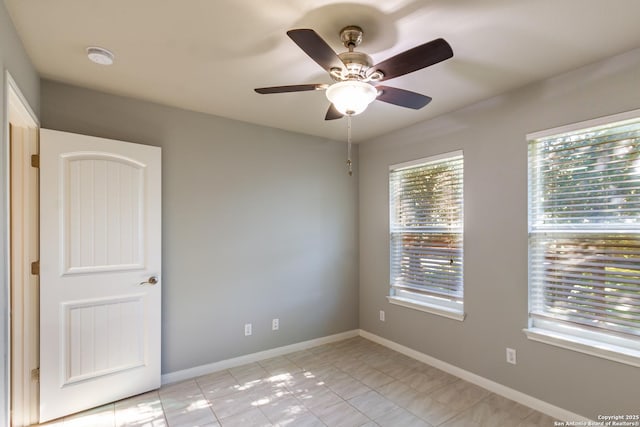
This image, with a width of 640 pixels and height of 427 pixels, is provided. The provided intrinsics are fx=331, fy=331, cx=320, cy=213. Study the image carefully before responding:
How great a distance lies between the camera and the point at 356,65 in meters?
1.76

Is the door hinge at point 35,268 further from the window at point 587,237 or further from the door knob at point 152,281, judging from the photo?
the window at point 587,237

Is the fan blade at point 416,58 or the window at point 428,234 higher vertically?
the fan blade at point 416,58

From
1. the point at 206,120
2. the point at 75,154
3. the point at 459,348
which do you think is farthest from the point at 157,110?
the point at 459,348

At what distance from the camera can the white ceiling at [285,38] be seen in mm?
1678

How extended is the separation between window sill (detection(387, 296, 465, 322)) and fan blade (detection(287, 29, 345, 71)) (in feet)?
8.04

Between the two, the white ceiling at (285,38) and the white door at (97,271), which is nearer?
the white ceiling at (285,38)

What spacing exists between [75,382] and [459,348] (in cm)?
314

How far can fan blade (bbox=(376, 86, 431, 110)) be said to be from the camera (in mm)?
1966

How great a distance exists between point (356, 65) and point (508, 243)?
6.35 ft

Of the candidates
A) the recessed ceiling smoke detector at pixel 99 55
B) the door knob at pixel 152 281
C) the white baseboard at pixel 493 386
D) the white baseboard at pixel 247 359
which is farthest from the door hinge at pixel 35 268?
the white baseboard at pixel 493 386

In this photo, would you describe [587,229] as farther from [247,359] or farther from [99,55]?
[99,55]

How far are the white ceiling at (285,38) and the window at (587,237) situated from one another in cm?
57

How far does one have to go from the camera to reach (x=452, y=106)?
2998mm

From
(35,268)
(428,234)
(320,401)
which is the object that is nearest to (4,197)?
(35,268)
